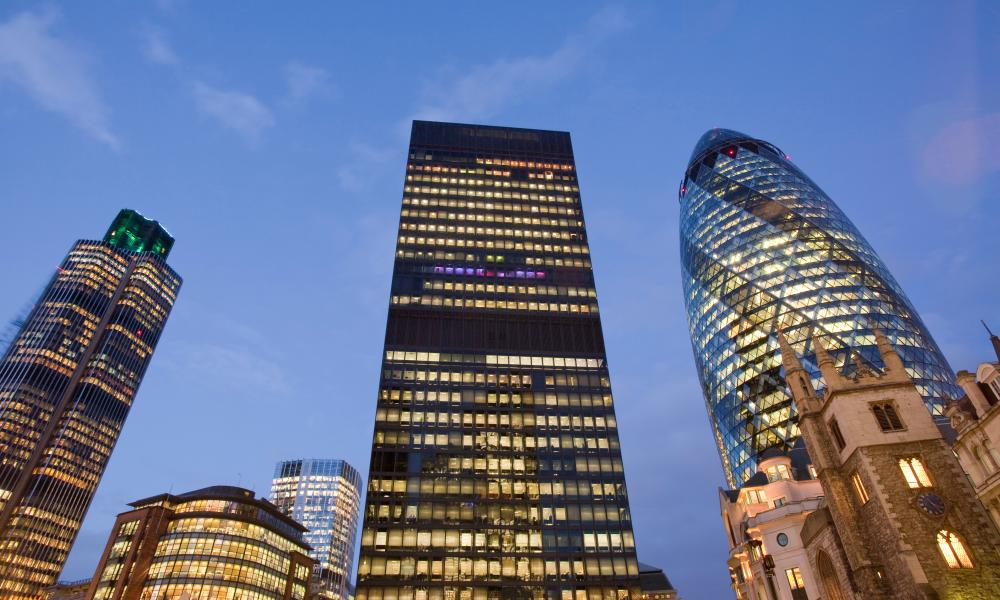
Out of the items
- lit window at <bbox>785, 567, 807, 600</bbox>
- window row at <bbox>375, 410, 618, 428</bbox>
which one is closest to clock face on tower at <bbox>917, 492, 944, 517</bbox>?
lit window at <bbox>785, 567, 807, 600</bbox>

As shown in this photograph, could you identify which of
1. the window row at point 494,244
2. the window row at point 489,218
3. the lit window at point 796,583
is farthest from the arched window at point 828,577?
the window row at point 489,218

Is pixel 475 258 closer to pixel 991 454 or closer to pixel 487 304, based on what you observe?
pixel 487 304

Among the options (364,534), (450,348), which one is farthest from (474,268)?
(364,534)

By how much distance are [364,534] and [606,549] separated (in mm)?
35266

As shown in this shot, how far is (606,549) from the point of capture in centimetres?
8906

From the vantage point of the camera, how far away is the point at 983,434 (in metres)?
42.8

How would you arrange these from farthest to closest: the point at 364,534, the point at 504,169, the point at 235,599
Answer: the point at 504,169 → the point at 235,599 → the point at 364,534

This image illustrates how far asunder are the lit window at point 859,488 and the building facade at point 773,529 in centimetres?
926

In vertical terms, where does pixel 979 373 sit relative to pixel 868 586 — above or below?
above

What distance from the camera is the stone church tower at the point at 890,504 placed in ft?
139

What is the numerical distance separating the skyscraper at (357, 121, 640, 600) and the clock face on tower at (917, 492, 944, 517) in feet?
165

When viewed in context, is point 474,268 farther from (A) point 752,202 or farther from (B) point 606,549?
(A) point 752,202

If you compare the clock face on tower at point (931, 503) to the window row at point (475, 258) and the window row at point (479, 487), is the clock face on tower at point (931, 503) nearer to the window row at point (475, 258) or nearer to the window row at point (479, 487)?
the window row at point (479, 487)

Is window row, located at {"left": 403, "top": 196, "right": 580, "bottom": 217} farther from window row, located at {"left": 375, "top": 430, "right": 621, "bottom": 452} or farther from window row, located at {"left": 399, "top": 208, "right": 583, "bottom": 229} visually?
window row, located at {"left": 375, "top": 430, "right": 621, "bottom": 452}
